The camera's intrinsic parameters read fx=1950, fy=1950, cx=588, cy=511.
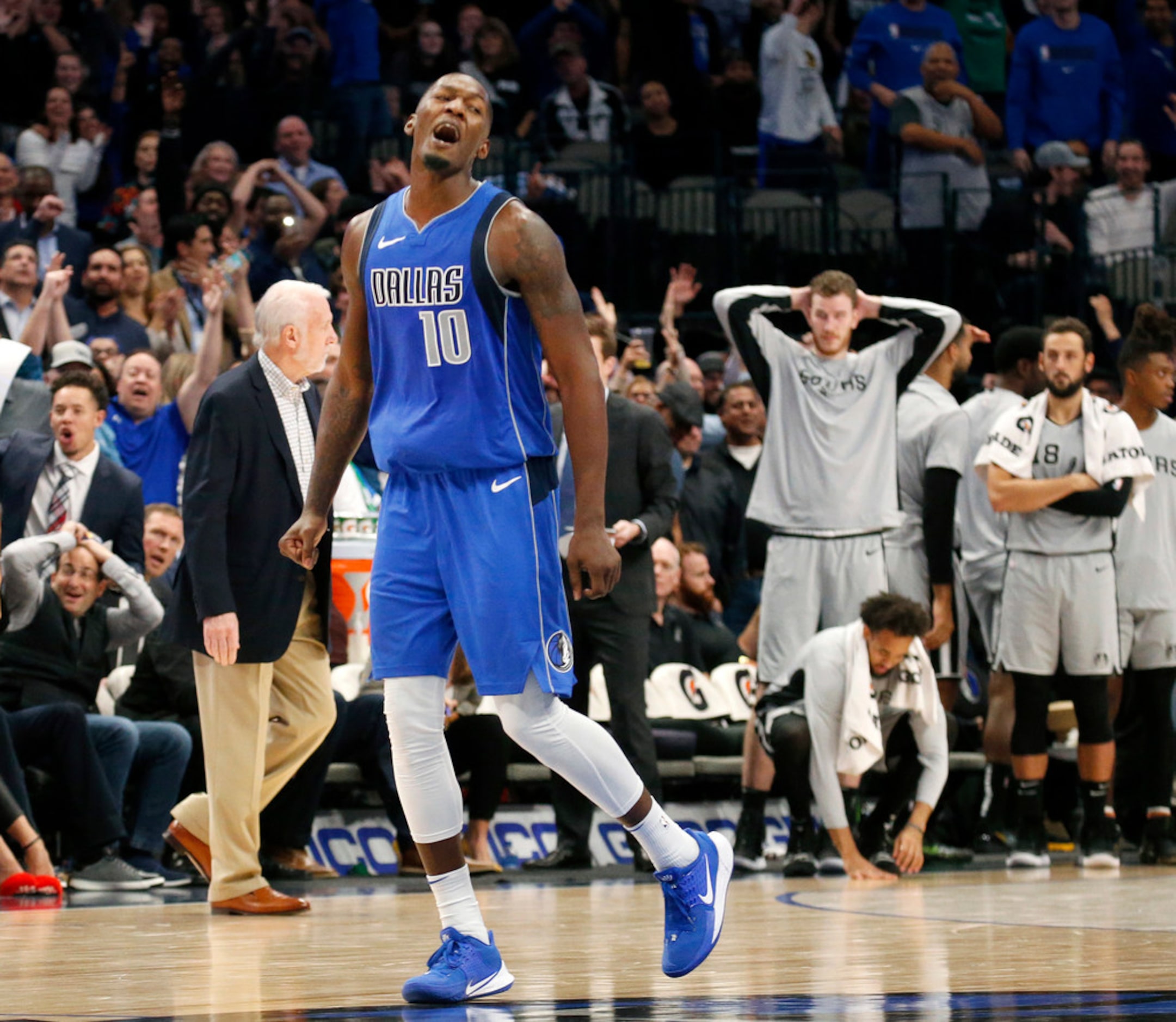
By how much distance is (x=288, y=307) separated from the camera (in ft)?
20.8

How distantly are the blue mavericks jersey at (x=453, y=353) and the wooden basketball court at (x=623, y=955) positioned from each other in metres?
1.16

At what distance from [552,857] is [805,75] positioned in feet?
27.6

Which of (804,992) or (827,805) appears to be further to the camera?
(827,805)

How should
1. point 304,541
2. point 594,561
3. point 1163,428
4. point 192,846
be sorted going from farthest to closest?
point 1163,428, point 192,846, point 304,541, point 594,561

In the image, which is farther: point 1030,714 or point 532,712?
point 1030,714

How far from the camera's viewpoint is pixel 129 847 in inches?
297

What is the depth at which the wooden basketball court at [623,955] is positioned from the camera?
12.3 feet

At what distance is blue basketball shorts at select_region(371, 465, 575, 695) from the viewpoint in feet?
13.7

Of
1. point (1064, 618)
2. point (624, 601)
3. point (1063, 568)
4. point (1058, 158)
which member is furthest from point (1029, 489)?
point (1058, 158)

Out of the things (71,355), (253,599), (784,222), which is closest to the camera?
(253,599)

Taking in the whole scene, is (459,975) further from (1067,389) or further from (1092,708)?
(1067,389)

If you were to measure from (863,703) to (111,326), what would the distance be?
4535mm

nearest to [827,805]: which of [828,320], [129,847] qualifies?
[828,320]

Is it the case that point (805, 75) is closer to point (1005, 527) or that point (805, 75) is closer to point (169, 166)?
point (169, 166)
